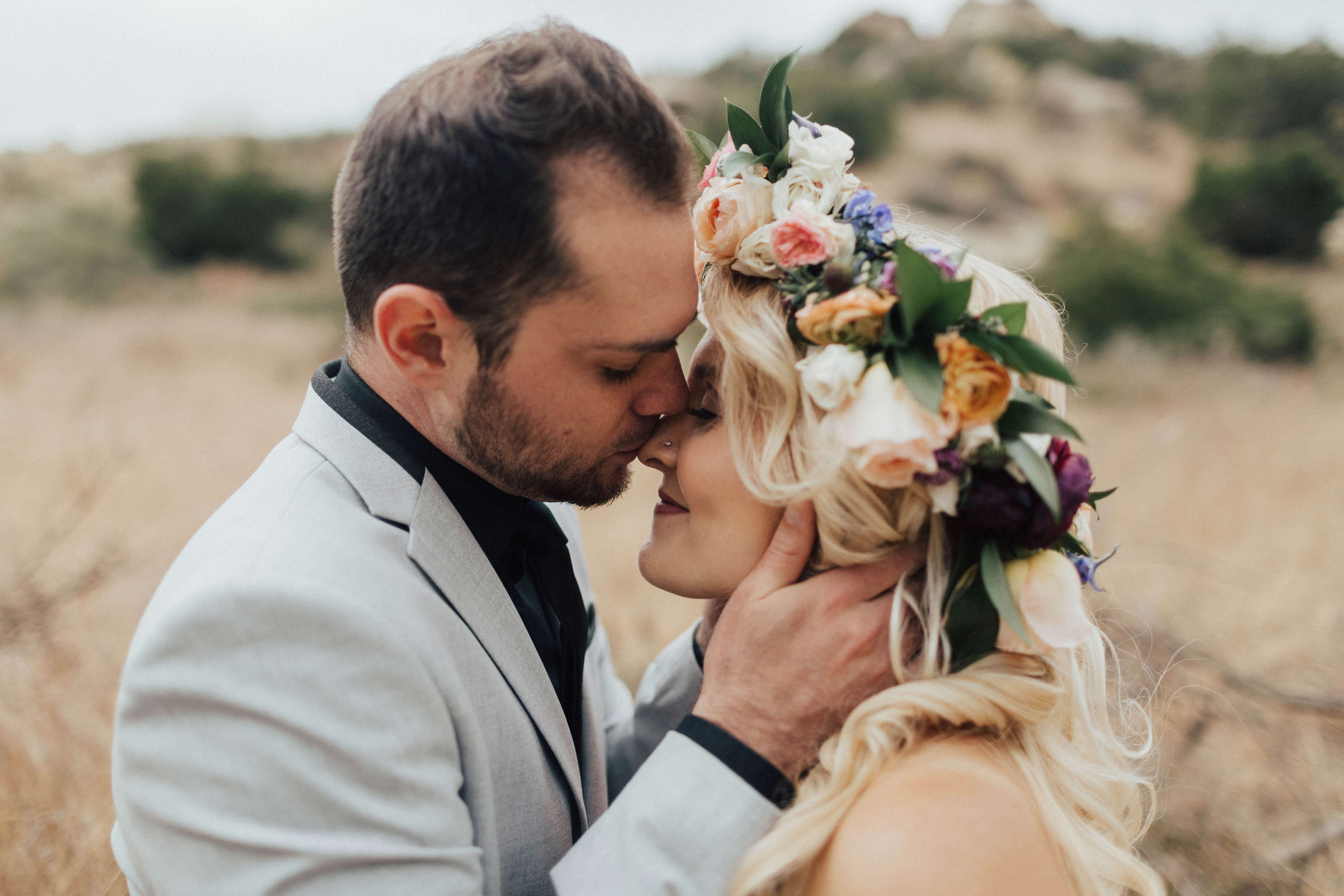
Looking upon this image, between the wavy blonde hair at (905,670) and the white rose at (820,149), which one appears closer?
the wavy blonde hair at (905,670)

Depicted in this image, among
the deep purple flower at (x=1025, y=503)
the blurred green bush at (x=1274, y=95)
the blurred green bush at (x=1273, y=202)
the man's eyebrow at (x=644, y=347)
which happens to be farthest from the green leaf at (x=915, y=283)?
the blurred green bush at (x=1274, y=95)

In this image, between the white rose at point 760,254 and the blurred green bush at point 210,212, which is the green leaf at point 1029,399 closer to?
the white rose at point 760,254

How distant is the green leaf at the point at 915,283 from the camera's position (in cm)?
168

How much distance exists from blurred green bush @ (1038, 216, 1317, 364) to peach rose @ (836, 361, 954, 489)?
1229cm

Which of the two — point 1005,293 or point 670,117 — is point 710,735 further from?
point 670,117

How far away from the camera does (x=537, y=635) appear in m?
2.31

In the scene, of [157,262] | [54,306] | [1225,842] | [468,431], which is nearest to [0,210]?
[157,262]

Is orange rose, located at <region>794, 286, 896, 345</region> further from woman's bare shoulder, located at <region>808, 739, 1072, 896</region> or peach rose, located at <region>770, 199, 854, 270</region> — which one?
woman's bare shoulder, located at <region>808, 739, 1072, 896</region>

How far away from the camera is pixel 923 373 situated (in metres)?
1.71

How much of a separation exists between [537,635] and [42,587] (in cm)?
385

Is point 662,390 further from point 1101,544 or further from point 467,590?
point 1101,544

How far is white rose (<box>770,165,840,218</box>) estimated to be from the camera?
80.2 inches

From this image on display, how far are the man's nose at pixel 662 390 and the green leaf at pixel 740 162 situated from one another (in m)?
0.47

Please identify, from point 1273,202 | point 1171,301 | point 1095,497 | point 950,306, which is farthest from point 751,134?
point 1273,202
